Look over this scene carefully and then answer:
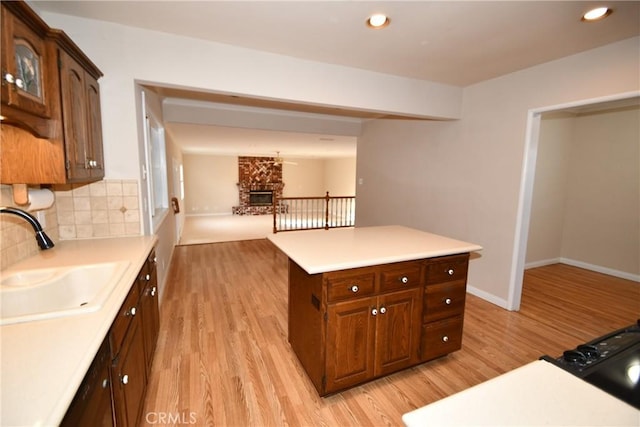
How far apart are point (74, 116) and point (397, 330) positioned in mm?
2361

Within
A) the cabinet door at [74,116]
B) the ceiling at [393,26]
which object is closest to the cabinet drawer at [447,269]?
the ceiling at [393,26]

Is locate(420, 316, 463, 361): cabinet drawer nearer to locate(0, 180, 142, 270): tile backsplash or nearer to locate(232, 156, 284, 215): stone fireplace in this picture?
locate(0, 180, 142, 270): tile backsplash

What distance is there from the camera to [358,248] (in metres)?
1.98

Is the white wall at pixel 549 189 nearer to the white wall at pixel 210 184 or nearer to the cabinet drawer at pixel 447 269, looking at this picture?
the cabinet drawer at pixel 447 269

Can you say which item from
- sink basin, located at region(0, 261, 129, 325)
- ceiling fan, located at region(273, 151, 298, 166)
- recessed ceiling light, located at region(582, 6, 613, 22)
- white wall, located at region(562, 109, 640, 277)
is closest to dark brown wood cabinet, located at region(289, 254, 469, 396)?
sink basin, located at region(0, 261, 129, 325)

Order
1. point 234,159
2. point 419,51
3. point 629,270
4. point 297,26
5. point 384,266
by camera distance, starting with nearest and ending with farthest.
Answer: point 384,266
point 297,26
point 419,51
point 629,270
point 234,159

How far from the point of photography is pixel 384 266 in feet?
5.95

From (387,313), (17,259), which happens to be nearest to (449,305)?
(387,313)

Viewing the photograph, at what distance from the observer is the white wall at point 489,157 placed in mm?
2436

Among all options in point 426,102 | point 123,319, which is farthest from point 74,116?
point 426,102

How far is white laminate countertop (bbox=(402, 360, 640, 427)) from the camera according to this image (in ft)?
1.98

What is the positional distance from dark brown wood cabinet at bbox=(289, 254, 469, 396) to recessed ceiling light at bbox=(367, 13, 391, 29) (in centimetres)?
161

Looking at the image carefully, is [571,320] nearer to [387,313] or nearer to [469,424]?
[387,313]

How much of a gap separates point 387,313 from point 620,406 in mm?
1273
